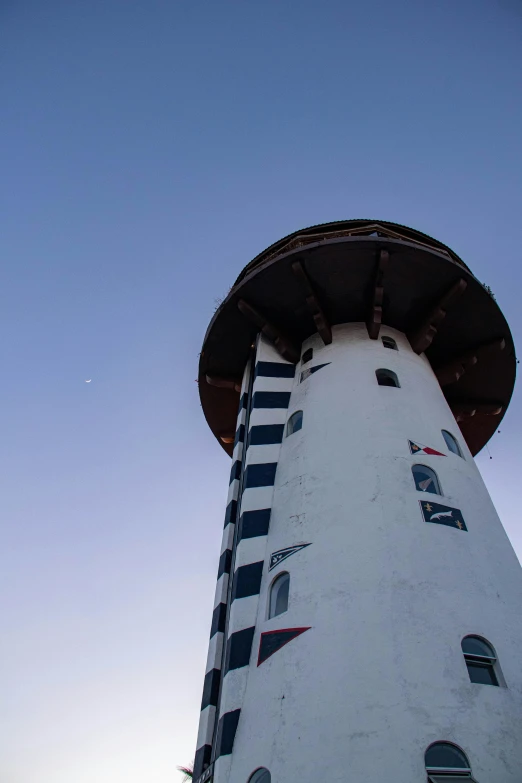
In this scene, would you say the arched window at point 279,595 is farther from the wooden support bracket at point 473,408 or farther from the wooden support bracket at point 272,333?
the wooden support bracket at point 473,408

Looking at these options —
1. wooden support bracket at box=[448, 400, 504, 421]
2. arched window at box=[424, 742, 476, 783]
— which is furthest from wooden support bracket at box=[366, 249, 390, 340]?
arched window at box=[424, 742, 476, 783]

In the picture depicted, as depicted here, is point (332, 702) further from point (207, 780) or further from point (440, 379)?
point (440, 379)

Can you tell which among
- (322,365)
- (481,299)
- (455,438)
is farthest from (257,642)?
(481,299)

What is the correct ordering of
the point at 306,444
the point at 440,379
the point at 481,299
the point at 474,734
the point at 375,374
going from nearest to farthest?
1. the point at 474,734
2. the point at 306,444
3. the point at 375,374
4. the point at 481,299
5. the point at 440,379

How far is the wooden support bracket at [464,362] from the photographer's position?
18.8m

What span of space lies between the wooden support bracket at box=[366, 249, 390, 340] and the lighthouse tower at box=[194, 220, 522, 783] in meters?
0.06

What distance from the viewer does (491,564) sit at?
37.0ft

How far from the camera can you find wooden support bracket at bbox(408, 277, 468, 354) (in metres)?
17.3

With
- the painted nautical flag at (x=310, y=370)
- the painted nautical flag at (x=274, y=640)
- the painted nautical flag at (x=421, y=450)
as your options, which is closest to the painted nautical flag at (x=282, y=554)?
the painted nautical flag at (x=274, y=640)

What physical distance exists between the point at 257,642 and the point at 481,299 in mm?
11983

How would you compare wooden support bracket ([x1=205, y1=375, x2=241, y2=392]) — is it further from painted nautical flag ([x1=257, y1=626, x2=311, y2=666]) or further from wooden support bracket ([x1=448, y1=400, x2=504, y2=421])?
painted nautical flag ([x1=257, y1=626, x2=311, y2=666])

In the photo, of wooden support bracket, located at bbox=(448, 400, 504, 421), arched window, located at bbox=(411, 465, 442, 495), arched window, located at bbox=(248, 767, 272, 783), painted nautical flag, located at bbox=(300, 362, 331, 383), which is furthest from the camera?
wooden support bracket, located at bbox=(448, 400, 504, 421)

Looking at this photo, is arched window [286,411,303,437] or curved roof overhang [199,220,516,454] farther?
curved roof overhang [199,220,516,454]

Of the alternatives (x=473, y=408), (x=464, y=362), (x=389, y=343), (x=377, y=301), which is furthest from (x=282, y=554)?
(x=473, y=408)
